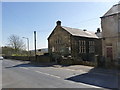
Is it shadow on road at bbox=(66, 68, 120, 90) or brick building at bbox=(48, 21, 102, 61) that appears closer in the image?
shadow on road at bbox=(66, 68, 120, 90)

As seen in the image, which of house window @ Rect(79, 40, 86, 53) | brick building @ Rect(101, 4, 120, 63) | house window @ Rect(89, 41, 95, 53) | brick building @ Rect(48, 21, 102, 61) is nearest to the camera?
brick building @ Rect(101, 4, 120, 63)

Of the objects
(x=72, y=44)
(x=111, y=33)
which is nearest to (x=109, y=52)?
(x=111, y=33)

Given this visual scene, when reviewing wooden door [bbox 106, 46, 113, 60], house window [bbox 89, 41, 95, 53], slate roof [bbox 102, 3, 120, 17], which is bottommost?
wooden door [bbox 106, 46, 113, 60]

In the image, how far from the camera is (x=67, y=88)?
973 centimetres

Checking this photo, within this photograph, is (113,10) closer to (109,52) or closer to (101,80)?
(109,52)

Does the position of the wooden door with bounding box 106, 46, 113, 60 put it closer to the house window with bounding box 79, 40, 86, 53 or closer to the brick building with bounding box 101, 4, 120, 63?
the brick building with bounding box 101, 4, 120, 63

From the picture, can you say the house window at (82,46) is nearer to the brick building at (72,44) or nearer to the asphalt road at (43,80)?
the brick building at (72,44)

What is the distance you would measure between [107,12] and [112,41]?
13.8 ft

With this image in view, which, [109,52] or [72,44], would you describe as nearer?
[109,52]

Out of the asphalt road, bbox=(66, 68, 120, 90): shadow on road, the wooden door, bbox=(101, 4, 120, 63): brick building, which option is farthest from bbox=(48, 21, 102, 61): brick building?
bbox=(66, 68, 120, 90): shadow on road

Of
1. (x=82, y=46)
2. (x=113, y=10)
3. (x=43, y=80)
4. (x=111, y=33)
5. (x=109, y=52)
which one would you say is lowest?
(x=43, y=80)

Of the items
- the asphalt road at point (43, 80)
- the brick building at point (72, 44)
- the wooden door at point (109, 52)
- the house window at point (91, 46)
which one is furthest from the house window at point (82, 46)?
the asphalt road at point (43, 80)

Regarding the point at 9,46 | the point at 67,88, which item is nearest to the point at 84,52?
the point at 67,88

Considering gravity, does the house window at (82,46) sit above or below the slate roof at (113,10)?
below
